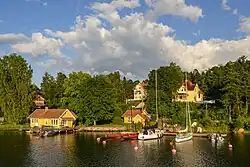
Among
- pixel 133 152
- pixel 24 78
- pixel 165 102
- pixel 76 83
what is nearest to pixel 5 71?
pixel 24 78

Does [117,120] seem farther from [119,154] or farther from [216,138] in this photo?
[119,154]

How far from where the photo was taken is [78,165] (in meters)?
41.8

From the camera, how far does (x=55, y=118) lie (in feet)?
273

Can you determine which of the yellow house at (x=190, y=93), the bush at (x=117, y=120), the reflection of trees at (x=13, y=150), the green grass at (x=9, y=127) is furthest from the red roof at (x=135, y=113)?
the reflection of trees at (x=13, y=150)

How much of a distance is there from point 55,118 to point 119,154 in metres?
38.3

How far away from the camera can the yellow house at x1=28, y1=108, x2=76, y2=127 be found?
273 feet

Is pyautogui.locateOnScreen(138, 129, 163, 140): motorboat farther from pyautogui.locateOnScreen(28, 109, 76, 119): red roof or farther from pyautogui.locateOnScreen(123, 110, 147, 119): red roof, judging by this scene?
pyautogui.locateOnScreen(28, 109, 76, 119): red roof

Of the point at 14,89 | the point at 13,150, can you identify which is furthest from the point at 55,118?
the point at 13,150

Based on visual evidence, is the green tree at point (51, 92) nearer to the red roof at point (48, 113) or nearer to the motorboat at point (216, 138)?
the red roof at point (48, 113)

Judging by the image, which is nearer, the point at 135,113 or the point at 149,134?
the point at 149,134

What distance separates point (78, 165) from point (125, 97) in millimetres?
82497

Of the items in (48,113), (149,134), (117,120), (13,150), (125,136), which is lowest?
(13,150)

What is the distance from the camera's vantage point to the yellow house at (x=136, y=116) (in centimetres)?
8081

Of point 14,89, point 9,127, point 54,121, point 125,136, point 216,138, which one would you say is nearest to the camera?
point 216,138
